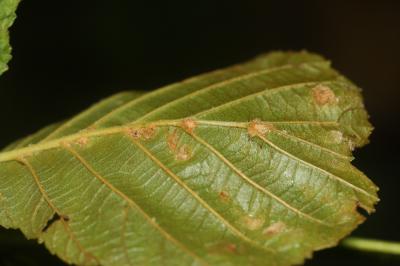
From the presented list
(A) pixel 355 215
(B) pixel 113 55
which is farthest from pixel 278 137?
(B) pixel 113 55

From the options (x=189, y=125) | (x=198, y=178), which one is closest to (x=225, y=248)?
(x=198, y=178)

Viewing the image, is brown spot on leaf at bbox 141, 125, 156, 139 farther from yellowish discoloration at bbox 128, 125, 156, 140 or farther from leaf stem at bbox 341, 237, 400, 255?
leaf stem at bbox 341, 237, 400, 255

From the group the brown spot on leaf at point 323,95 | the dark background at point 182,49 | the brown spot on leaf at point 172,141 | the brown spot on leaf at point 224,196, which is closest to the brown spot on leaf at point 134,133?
the brown spot on leaf at point 172,141

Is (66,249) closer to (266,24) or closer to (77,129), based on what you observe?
(77,129)

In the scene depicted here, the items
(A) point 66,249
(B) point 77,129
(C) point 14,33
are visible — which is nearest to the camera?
(A) point 66,249

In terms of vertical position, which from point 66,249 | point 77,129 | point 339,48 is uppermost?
point 77,129
